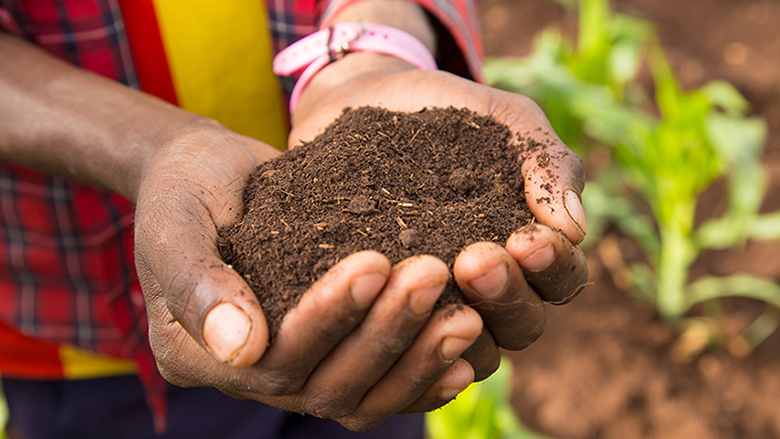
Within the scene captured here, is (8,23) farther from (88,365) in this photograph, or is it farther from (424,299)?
(424,299)

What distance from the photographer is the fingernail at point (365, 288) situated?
812 millimetres

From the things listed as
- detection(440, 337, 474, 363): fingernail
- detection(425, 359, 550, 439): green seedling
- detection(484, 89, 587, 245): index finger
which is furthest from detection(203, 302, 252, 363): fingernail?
detection(425, 359, 550, 439): green seedling

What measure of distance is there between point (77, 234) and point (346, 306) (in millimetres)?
890

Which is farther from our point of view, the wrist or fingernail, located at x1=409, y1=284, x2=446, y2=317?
the wrist

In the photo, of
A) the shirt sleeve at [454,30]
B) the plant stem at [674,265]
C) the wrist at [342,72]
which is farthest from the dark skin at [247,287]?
the plant stem at [674,265]

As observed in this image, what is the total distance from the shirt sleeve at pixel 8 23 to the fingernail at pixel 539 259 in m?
1.17

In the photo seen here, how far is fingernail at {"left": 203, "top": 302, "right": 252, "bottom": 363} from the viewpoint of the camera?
31.8 inches

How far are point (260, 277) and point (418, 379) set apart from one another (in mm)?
323

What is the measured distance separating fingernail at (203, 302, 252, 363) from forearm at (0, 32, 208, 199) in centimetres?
45

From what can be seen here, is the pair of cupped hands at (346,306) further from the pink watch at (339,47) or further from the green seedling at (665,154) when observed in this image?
the green seedling at (665,154)

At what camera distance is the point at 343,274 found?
83 cm

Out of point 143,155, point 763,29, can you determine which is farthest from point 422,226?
point 763,29

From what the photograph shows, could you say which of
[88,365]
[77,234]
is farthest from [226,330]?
[88,365]

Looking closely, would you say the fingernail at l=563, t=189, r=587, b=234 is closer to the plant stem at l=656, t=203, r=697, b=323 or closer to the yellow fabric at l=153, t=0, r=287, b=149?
the yellow fabric at l=153, t=0, r=287, b=149
